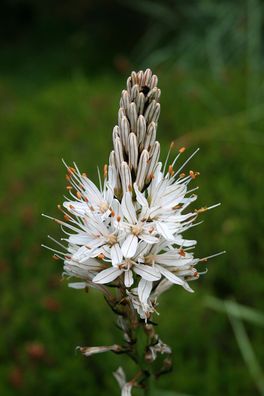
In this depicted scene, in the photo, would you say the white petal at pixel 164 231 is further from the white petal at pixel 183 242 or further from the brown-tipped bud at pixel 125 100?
the brown-tipped bud at pixel 125 100

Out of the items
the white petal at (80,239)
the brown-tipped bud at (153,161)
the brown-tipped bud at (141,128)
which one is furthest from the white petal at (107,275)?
the brown-tipped bud at (141,128)

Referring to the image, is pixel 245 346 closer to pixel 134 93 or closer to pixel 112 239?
pixel 112 239

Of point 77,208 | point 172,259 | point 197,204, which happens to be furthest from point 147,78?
point 197,204

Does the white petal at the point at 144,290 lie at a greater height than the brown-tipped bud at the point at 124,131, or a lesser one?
lesser

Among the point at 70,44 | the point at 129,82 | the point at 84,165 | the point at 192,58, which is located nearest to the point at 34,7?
the point at 70,44

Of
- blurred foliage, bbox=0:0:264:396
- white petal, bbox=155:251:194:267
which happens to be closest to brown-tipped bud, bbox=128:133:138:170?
white petal, bbox=155:251:194:267

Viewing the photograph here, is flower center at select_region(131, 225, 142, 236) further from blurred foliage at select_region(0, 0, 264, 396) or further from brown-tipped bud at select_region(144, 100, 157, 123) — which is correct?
blurred foliage at select_region(0, 0, 264, 396)

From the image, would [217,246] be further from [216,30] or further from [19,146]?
[216,30]
